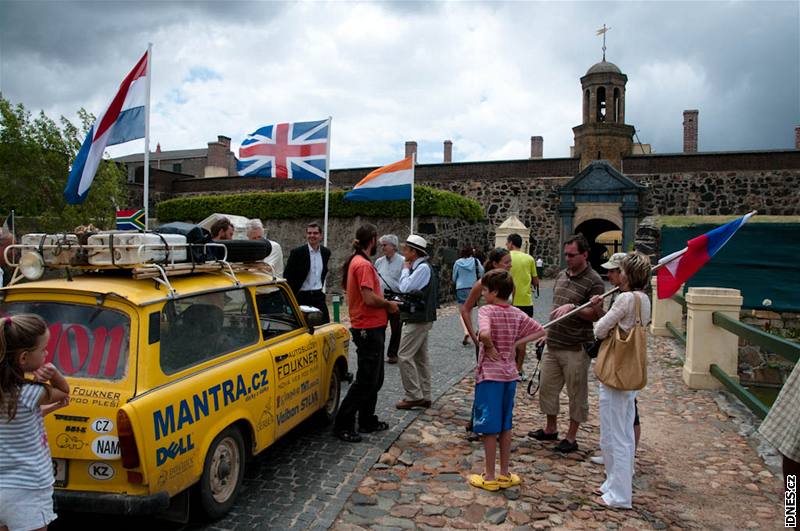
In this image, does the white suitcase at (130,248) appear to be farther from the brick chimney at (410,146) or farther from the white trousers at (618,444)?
the brick chimney at (410,146)


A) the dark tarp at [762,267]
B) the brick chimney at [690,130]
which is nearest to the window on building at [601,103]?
the brick chimney at [690,130]

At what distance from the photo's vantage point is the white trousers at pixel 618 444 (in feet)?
13.2

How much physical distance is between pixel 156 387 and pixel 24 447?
72 cm

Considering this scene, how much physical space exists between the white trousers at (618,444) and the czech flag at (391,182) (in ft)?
31.0

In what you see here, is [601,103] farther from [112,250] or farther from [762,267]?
[112,250]

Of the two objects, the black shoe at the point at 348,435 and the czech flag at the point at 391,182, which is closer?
the black shoe at the point at 348,435

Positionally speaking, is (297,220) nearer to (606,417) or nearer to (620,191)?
(620,191)

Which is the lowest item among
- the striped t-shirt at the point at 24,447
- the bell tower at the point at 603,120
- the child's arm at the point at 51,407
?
the striped t-shirt at the point at 24,447

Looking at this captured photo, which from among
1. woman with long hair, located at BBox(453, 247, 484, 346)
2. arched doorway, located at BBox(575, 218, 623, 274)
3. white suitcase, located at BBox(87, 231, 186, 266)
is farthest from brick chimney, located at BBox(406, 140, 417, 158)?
white suitcase, located at BBox(87, 231, 186, 266)

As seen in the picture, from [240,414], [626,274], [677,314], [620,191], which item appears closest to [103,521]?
[240,414]

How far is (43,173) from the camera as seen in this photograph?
17922 millimetres

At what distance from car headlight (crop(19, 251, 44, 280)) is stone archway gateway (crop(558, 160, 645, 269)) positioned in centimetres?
2264

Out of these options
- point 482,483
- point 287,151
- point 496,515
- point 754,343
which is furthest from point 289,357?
point 287,151

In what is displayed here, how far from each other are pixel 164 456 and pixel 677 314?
10.8 metres
